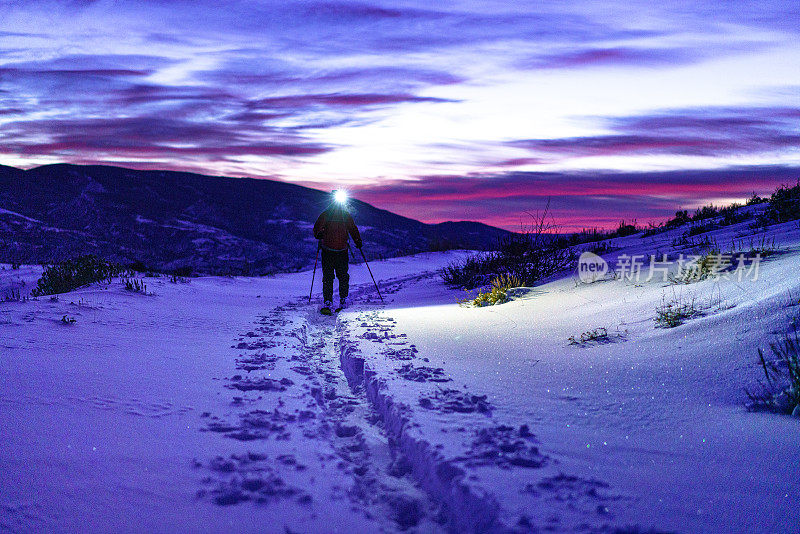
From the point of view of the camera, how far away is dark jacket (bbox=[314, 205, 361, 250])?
8836mm

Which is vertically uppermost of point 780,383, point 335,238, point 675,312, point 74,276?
point 335,238

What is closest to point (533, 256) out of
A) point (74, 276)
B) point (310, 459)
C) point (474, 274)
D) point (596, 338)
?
point (474, 274)

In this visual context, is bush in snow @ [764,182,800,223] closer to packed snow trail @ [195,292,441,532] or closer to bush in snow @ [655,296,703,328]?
bush in snow @ [655,296,703,328]

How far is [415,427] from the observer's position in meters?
2.70

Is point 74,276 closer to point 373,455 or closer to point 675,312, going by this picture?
point 373,455

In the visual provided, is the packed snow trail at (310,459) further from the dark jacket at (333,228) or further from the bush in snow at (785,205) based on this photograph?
the bush in snow at (785,205)

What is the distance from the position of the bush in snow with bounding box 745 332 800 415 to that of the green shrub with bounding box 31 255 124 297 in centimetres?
938

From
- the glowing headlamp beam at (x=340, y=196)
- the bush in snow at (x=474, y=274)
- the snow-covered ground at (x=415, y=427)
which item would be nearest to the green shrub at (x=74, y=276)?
the snow-covered ground at (x=415, y=427)

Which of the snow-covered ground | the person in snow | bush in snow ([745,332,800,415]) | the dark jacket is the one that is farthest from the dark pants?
bush in snow ([745,332,800,415])

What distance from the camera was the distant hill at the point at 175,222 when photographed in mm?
29498

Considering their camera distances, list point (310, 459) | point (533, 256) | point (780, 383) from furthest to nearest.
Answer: point (533, 256), point (780, 383), point (310, 459)

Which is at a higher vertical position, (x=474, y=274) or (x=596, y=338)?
(x=474, y=274)

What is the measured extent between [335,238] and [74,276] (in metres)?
5.04

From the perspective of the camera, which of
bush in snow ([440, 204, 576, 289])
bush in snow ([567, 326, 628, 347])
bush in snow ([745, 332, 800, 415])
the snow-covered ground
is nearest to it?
the snow-covered ground
